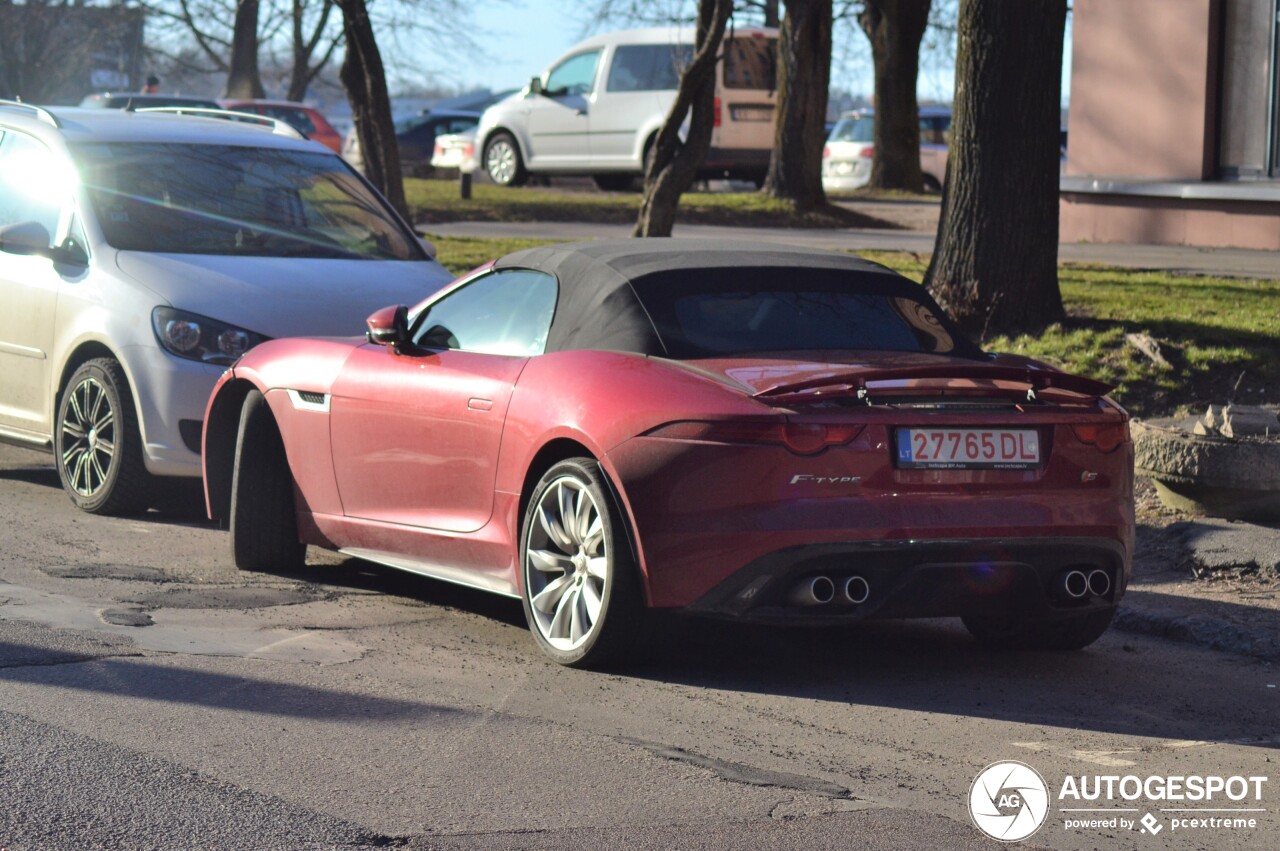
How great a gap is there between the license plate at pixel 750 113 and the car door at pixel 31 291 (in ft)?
57.3

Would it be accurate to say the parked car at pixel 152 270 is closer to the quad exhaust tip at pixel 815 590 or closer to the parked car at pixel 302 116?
the quad exhaust tip at pixel 815 590

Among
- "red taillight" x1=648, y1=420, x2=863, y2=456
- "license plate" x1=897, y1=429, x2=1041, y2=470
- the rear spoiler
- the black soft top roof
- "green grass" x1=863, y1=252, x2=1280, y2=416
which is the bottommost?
"green grass" x1=863, y1=252, x2=1280, y2=416

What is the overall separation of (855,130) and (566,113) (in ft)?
29.0

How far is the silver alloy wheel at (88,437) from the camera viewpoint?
869 centimetres

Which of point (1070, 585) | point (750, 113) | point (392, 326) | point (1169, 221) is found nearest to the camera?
point (1070, 585)

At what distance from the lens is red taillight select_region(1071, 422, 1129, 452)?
19.0 ft

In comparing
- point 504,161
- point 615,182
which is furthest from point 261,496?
point 615,182

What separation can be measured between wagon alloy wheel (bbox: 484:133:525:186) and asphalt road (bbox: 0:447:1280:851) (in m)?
21.1

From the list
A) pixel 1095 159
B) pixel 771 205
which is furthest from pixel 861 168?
pixel 1095 159

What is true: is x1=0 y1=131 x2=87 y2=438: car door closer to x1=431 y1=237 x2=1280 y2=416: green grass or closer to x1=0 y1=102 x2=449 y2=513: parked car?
x1=0 y1=102 x2=449 y2=513: parked car

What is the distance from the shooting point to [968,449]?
18.3 ft

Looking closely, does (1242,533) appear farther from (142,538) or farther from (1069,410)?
(142,538)

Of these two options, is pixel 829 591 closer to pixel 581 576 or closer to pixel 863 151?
pixel 581 576

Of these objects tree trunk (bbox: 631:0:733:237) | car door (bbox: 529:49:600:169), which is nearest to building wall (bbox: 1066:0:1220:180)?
tree trunk (bbox: 631:0:733:237)
